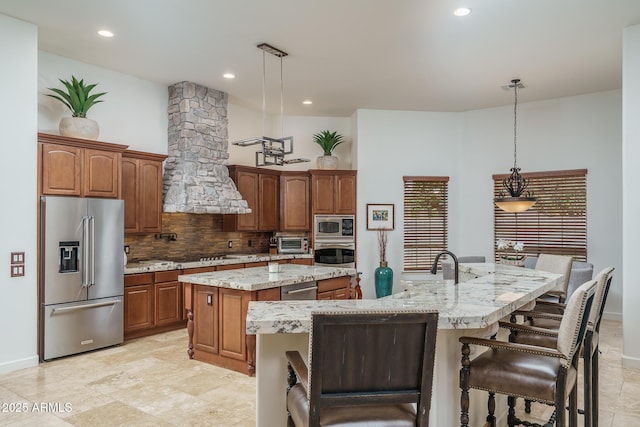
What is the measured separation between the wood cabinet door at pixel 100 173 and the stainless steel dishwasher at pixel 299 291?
2.38 metres

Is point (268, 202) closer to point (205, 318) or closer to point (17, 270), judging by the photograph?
point (205, 318)

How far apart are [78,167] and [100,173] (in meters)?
0.25

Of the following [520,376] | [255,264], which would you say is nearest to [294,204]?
[255,264]

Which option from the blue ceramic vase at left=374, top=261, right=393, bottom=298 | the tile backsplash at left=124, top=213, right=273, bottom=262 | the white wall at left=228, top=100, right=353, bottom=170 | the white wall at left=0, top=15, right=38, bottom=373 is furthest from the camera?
the white wall at left=228, top=100, right=353, bottom=170

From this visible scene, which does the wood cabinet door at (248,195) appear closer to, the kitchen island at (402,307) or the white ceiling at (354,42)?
the white ceiling at (354,42)

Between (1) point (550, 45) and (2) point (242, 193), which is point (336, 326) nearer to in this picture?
(1) point (550, 45)

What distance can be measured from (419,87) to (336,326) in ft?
18.5

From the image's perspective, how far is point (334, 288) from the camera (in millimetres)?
5059

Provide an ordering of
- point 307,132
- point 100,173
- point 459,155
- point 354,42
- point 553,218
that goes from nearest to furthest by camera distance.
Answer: point 354,42, point 100,173, point 553,218, point 459,155, point 307,132

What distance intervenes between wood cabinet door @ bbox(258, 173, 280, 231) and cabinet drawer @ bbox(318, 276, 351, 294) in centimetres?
246

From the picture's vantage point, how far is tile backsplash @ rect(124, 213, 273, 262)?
5998mm

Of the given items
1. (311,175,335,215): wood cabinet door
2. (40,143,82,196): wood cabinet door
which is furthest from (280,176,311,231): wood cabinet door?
(40,143,82,196): wood cabinet door

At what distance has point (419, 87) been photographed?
6.38 meters

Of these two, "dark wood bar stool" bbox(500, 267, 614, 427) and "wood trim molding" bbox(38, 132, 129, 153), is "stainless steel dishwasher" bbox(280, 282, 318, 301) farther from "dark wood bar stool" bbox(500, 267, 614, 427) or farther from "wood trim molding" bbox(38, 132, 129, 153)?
"wood trim molding" bbox(38, 132, 129, 153)
